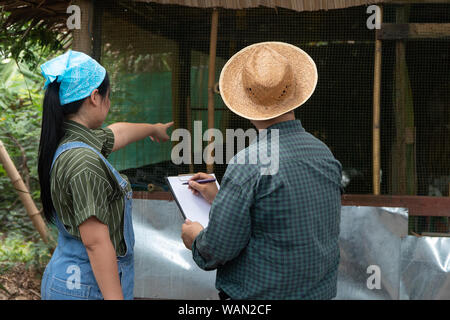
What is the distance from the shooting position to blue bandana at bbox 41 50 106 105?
5.79 ft

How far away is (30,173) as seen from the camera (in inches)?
264

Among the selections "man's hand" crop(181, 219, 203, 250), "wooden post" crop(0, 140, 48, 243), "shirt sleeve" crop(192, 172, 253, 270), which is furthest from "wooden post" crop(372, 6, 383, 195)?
"wooden post" crop(0, 140, 48, 243)

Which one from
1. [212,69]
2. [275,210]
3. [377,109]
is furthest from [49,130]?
[377,109]

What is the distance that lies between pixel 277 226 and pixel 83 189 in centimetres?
69

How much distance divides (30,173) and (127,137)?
484cm

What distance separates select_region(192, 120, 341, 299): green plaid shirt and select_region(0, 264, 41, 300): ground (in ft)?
13.3

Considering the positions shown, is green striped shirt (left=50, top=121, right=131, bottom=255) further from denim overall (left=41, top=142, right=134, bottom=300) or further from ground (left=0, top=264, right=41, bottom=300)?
ground (left=0, top=264, right=41, bottom=300)

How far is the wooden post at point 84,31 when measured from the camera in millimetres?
4016

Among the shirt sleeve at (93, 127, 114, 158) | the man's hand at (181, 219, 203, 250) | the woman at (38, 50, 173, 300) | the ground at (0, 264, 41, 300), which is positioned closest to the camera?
the woman at (38, 50, 173, 300)

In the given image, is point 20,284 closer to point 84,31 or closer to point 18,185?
point 18,185

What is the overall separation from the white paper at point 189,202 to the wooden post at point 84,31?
239 centimetres

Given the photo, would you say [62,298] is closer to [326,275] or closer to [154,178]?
[326,275]

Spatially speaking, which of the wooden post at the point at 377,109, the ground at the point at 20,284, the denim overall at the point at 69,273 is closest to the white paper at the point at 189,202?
the denim overall at the point at 69,273

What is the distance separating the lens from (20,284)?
18.0ft
